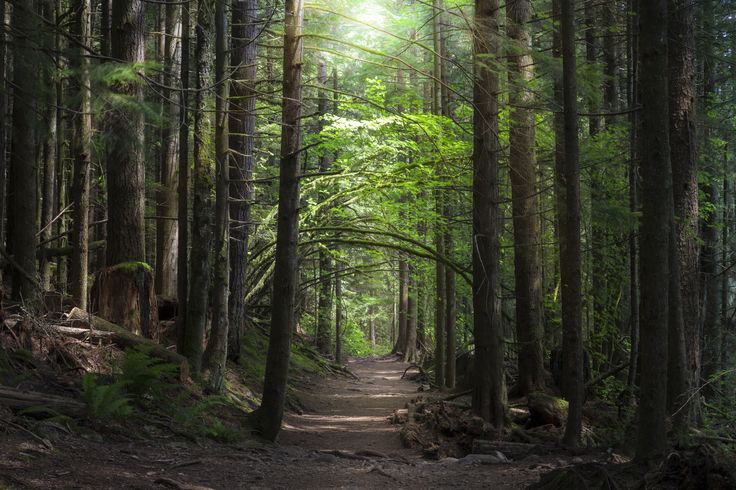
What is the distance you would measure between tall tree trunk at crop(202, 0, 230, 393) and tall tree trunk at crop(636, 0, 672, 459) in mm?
6607

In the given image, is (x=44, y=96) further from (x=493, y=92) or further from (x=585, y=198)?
(x=585, y=198)

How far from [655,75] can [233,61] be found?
389 inches

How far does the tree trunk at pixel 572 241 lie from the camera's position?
9.08 metres

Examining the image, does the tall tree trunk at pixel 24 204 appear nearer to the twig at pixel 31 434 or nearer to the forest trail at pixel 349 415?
the twig at pixel 31 434

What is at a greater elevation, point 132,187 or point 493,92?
point 493,92

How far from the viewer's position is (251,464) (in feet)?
23.3

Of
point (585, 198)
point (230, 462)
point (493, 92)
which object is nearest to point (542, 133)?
point (585, 198)

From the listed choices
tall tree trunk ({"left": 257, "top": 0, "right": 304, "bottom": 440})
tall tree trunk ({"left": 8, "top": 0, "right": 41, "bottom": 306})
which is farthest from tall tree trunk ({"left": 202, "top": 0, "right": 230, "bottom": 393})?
tall tree trunk ({"left": 8, "top": 0, "right": 41, "bottom": 306})

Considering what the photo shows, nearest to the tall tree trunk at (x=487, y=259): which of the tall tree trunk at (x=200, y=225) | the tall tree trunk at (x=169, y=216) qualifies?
the tall tree trunk at (x=200, y=225)

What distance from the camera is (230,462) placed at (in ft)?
22.5

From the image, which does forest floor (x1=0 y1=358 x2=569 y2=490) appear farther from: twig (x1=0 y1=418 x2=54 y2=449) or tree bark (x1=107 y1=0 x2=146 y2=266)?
tree bark (x1=107 y1=0 x2=146 y2=266)

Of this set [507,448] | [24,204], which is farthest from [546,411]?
[24,204]

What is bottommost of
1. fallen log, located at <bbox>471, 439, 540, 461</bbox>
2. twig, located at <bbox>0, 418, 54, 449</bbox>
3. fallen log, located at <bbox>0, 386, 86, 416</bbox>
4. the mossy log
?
fallen log, located at <bbox>471, 439, 540, 461</bbox>

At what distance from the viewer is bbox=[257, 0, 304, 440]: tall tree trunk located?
915 cm
